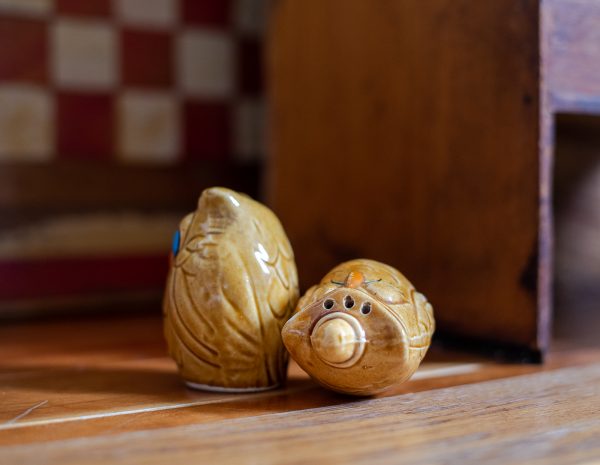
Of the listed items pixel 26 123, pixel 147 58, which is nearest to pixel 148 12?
pixel 147 58

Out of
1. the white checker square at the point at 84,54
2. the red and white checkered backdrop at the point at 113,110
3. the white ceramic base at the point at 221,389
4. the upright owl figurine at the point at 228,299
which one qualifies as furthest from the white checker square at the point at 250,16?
the white ceramic base at the point at 221,389

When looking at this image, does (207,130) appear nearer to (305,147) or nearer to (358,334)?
(305,147)

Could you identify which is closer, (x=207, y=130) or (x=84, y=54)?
(x=84, y=54)

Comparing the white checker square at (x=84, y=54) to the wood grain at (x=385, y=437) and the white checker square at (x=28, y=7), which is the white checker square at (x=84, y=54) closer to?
the white checker square at (x=28, y=7)

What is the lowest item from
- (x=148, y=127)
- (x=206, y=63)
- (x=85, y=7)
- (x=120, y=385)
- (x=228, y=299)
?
(x=120, y=385)

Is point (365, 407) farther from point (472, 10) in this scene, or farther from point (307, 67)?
point (307, 67)

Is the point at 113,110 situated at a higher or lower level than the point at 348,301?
higher

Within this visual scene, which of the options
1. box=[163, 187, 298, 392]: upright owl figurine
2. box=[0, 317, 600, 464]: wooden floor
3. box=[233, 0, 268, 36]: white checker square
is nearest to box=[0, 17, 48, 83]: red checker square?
box=[233, 0, 268, 36]: white checker square

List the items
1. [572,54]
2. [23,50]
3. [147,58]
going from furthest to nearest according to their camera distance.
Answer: [147,58] < [23,50] < [572,54]
